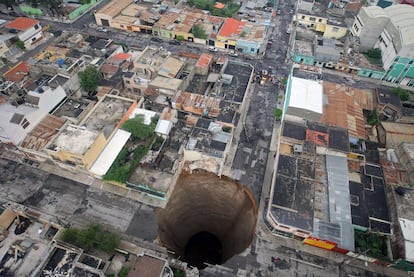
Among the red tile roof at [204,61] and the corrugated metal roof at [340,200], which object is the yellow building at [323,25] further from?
the corrugated metal roof at [340,200]

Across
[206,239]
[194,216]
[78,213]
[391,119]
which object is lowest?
[206,239]

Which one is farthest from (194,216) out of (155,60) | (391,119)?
(391,119)

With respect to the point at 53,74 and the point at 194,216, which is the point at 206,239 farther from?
the point at 53,74

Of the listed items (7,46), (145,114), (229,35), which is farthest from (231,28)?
(7,46)

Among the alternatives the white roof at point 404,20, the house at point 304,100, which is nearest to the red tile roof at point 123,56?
the house at point 304,100

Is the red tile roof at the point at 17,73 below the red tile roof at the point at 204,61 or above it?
below

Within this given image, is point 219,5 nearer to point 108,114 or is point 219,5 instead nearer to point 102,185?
point 108,114

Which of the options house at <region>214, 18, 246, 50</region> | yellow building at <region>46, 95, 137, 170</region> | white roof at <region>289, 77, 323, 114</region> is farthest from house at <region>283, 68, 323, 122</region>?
yellow building at <region>46, 95, 137, 170</region>
